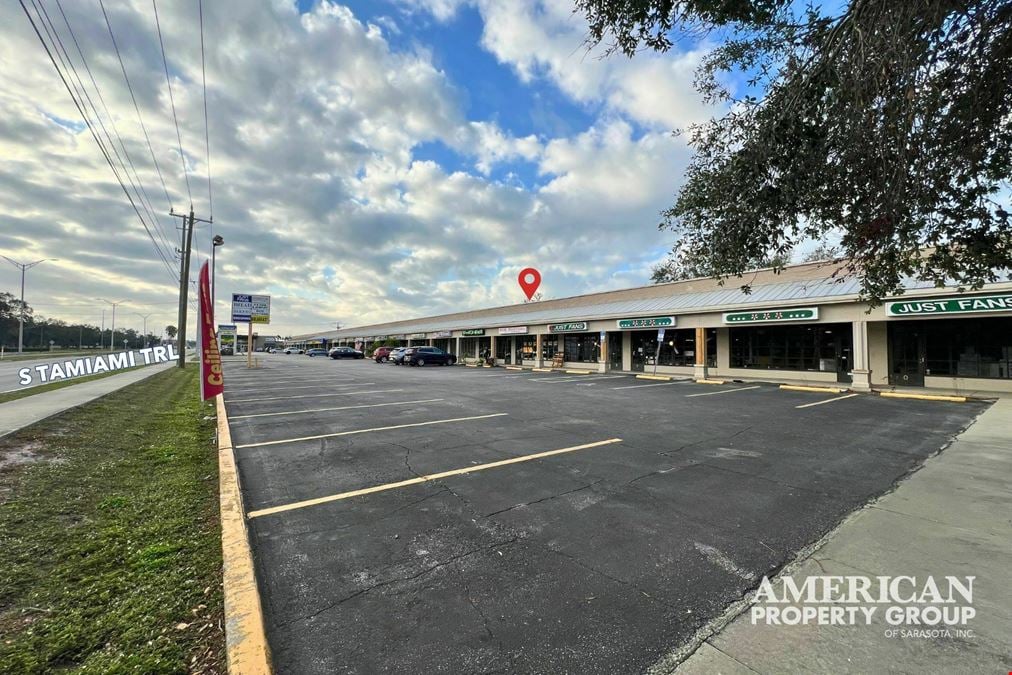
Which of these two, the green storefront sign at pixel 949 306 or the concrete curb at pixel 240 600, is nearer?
the concrete curb at pixel 240 600

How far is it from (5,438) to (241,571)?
22.9 ft

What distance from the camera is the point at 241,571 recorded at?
10.7ft

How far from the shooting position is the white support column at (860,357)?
1664 cm

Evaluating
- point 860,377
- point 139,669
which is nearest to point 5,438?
point 139,669

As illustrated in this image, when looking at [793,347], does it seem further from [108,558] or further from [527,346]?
[108,558]

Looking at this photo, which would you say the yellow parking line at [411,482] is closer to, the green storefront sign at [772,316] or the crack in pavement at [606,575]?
the crack in pavement at [606,575]

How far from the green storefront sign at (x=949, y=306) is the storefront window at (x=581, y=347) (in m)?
16.7

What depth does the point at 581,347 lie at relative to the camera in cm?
3195

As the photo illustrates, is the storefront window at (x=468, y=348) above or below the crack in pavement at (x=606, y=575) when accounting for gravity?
above

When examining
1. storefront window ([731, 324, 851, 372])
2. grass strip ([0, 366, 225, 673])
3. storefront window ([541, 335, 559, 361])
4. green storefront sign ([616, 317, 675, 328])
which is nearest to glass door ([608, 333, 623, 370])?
green storefront sign ([616, 317, 675, 328])

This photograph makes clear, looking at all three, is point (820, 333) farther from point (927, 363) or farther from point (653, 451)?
point (653, 451)

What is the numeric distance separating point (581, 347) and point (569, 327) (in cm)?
311

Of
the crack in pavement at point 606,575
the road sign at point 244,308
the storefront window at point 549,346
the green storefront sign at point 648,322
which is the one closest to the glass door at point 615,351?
the green storefront sign at point 648,322

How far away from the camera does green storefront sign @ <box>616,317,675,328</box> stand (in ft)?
76.5
